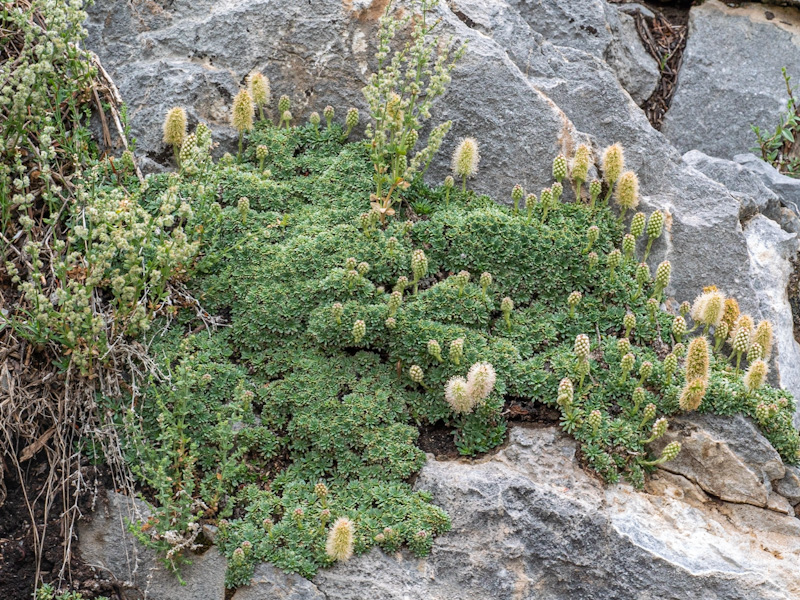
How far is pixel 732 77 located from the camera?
816cm

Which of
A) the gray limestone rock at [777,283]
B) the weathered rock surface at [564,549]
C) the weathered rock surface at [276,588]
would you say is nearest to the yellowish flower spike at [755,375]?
the gray limestone rock at [777,283]

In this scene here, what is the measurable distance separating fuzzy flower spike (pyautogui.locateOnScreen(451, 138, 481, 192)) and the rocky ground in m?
0.21

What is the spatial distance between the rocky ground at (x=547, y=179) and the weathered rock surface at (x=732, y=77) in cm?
2

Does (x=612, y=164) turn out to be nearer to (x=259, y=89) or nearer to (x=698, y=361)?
(x=698, y=361)

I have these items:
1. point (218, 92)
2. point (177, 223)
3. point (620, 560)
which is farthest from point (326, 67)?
point (620, 560)

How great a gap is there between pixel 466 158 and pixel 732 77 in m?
3.79

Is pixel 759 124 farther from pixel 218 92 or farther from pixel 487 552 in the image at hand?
pixel 487 552

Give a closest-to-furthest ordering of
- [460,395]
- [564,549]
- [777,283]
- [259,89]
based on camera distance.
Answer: [564,549], [460,395], [777,283], [259,89]

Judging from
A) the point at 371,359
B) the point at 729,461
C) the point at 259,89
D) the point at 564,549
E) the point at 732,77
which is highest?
the point at 259,89

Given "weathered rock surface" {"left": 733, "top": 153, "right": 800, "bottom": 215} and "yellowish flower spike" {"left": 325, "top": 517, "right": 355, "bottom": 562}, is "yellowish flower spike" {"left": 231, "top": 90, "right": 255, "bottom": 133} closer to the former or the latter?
"yellowish flower spike" {"left": 325, "top": 517, "right": 355, "bottom": 562}

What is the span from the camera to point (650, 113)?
8.16m

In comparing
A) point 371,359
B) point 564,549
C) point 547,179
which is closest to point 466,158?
point 547,179

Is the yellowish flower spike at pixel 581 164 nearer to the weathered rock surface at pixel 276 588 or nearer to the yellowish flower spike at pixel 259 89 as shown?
the yellowish flower spike at pixel 259 89

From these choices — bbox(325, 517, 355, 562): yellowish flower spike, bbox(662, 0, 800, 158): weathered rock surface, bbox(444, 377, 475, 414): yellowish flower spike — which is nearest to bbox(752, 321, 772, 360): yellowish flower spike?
bbox(444, 377, 475, 414): yellowish flower spike
